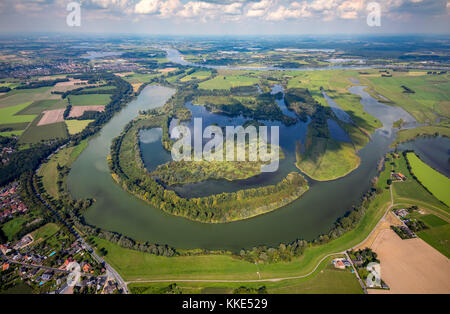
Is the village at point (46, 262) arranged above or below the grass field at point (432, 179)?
below

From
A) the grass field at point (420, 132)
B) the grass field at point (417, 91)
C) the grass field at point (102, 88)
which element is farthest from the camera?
the grass field at point (102, 88)

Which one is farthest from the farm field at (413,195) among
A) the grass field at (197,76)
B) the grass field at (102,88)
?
the grass field at (197,76)

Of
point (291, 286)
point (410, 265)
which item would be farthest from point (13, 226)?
point (410, 265)

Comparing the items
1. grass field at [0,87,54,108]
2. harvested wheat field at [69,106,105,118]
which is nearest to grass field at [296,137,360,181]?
harvested wheat field at [69,106,105,118]

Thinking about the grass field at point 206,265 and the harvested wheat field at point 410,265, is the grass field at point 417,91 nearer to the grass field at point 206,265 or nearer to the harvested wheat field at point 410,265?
the harvested wheat field at point 410,265
